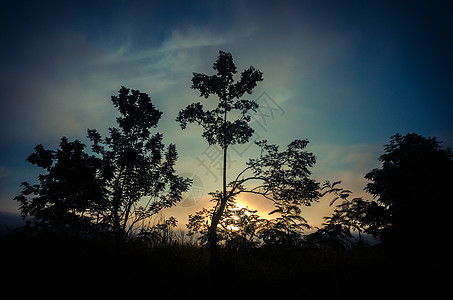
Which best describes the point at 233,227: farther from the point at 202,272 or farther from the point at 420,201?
the point at 420,201

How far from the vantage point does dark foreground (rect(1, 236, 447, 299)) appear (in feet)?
18.1

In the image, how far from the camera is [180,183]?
35.1 feet

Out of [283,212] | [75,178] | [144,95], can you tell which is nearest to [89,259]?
[75,178]

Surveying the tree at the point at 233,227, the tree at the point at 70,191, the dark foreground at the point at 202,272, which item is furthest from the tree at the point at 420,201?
the tree at the point at 70,191

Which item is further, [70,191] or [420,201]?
[70,191]

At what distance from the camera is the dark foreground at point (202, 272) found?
18.1 feet

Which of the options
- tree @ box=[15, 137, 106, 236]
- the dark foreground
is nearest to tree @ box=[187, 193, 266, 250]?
the dark foreground

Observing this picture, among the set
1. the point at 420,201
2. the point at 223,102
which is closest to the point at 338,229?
the point at 420,201

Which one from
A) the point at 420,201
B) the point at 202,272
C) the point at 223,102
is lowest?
the point at 202,272

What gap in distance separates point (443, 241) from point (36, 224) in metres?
19.0

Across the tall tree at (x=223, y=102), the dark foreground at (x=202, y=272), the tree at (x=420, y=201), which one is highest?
the tall tree at (x=223, y=102)

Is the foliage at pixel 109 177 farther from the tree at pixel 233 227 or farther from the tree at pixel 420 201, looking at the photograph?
the tree at pixel 420 201

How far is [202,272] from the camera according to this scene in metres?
7.80

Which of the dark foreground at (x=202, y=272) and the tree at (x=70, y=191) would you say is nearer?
the dark foreground at (x=202, y=272)
